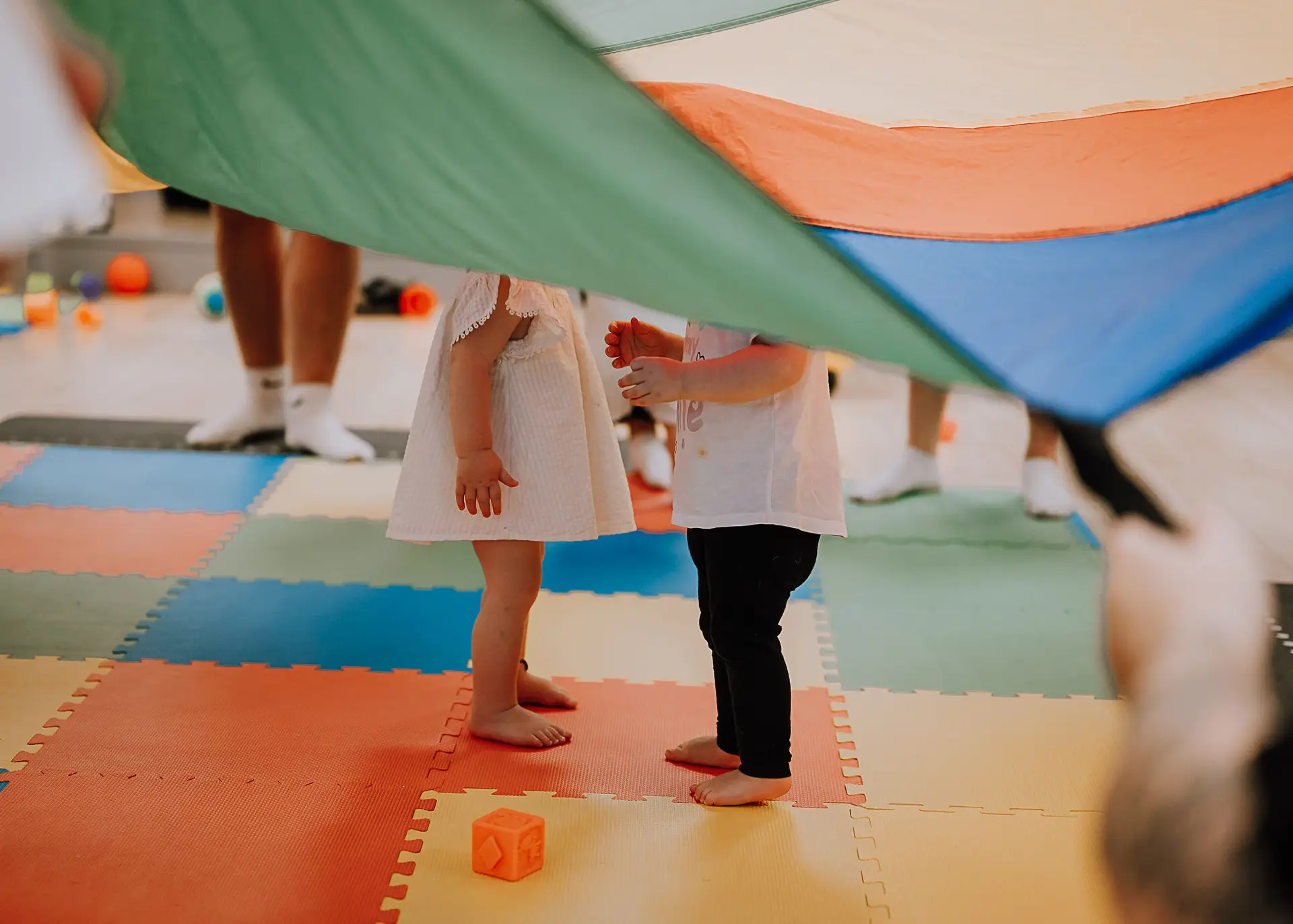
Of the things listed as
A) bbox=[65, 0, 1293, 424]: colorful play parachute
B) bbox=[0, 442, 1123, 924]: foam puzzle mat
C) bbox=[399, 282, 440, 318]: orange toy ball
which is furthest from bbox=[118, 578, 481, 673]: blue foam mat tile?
bbox=[399, 282, 440, 318]: orange toy ball

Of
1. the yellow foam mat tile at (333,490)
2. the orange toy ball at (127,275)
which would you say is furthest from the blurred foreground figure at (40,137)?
the orange toy ball at (127,275)

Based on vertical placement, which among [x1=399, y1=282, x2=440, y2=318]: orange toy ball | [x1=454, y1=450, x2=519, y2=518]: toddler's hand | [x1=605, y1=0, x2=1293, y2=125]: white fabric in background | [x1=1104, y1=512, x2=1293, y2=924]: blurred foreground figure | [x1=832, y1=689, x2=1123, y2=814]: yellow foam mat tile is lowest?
[x1=832, y1=689, x2=1123, y2=814]: yellow foam mat tile

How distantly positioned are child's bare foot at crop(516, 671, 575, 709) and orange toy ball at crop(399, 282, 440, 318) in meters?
2.89

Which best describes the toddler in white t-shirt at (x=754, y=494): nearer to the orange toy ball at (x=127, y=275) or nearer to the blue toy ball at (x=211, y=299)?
the blue toy ball at (x=211, y=299)

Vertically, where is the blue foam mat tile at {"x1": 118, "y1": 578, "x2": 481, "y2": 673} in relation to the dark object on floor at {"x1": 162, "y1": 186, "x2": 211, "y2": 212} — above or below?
below

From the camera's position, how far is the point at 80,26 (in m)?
0.76

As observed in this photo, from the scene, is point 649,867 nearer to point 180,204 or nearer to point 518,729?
point 518,729

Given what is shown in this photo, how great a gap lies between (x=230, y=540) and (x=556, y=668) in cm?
76

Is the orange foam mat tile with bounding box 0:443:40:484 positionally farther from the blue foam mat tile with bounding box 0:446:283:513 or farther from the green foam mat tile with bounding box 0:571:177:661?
the green foam mat tile with bounding box 0:571:177:661

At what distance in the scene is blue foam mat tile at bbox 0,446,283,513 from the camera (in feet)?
7.77

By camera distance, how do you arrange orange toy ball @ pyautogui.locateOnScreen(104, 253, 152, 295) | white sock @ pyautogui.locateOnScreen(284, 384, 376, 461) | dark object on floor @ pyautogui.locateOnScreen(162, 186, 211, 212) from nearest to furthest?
white sock @ pyautogui.locateOnScreen(284, 384, 376, 461) → orange toy ball @ pyautogui.locateOnScreen(104, 253, 152, 295) → dark object on floor @ pyautogui.locateOnScreen(162, 186, 211, 212)

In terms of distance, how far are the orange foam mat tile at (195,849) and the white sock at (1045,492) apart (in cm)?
151

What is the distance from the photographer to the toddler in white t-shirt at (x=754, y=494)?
4.15 feet

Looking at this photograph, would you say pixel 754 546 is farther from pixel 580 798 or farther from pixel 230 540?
pixel 230 540
